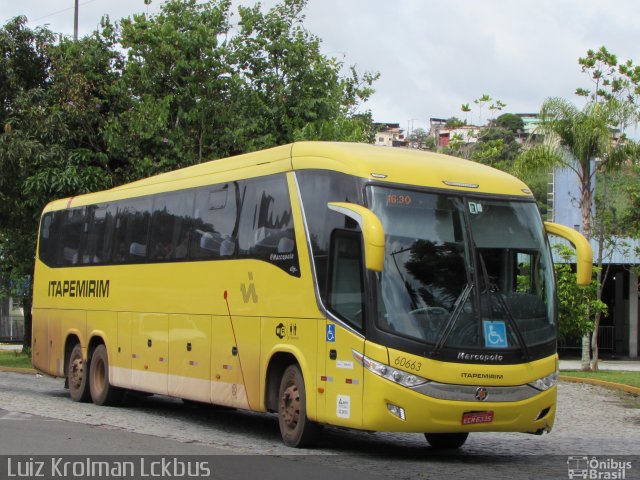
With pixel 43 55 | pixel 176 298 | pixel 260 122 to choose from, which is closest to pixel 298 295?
pixel 176 298

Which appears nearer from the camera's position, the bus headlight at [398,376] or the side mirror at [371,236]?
the side mirror at [371,236]

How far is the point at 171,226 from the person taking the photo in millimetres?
15688

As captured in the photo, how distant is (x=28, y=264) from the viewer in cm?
3097

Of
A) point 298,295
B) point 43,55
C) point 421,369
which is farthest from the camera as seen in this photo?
point 43,55

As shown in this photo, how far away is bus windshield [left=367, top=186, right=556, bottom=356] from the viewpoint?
10.8 meters

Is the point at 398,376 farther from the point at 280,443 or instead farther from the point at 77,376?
the point at 77,376

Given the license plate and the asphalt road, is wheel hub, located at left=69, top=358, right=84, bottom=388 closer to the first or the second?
the asphalt road

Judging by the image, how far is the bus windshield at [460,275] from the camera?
10.8 metres

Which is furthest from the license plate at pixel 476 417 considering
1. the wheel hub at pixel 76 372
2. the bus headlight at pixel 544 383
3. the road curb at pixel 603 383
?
the road curb at pixel 603 383

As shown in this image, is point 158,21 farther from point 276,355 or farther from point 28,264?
point 276,355

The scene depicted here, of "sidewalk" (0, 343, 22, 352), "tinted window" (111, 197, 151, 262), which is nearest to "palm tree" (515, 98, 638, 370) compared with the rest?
"tinted window" (111, 197, 151, 262)

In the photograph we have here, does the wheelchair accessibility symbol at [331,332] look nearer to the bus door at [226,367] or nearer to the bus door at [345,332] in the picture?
the bus door at [345,332]

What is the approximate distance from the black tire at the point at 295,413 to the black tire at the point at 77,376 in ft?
23.1

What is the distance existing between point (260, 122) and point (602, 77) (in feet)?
36.8
